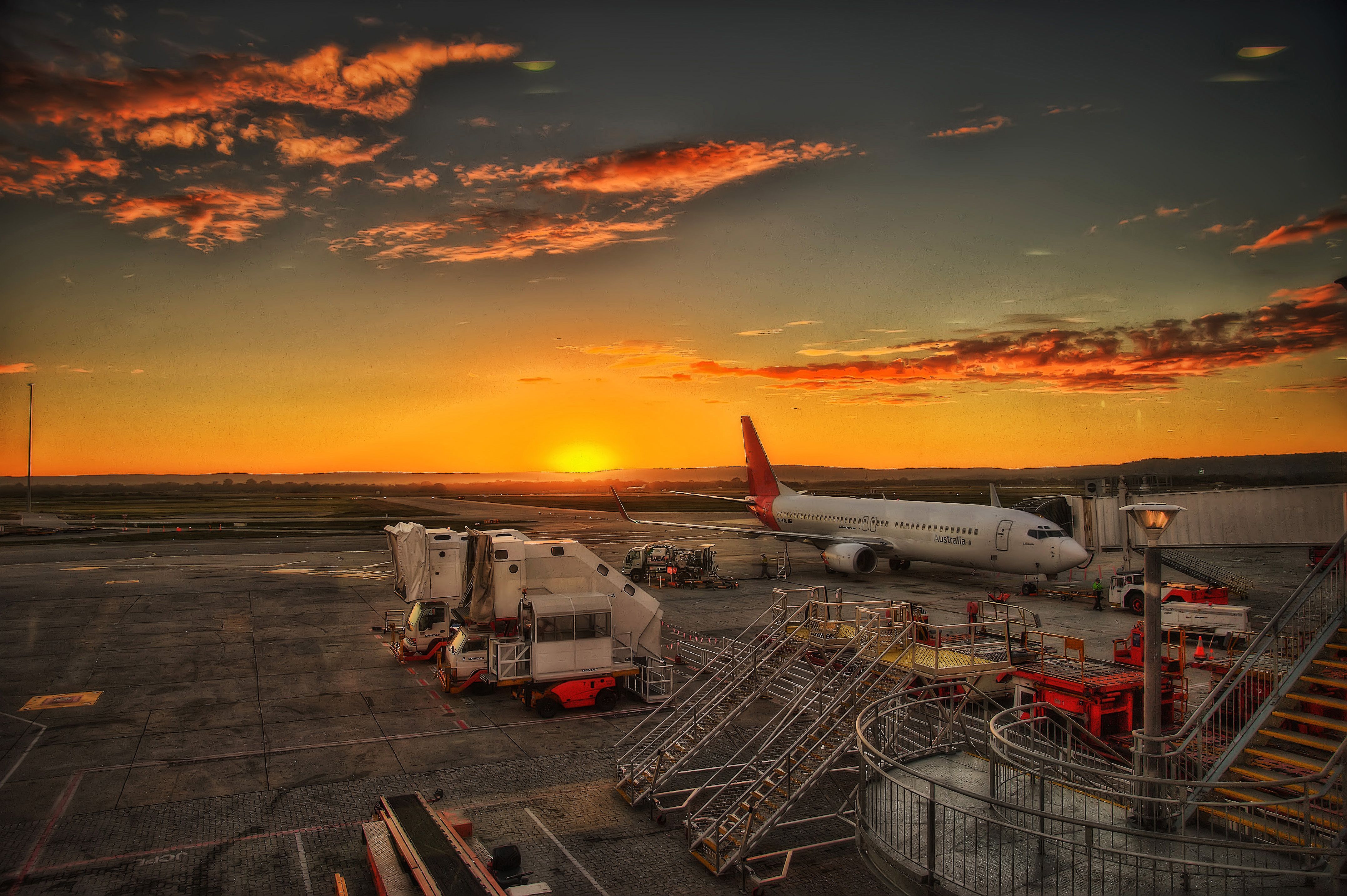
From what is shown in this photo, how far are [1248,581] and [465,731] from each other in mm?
39997

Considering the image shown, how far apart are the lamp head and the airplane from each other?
18677mm

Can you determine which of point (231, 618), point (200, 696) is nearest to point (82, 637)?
point (231, 618)

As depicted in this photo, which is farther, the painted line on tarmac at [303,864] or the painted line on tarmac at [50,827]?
the painted line on tarmac at [50,827]

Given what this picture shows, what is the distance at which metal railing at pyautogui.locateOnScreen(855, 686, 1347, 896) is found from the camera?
7293mm

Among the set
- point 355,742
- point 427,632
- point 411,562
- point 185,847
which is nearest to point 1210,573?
point 427,632

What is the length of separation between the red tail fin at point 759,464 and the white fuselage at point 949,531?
5.51 meters

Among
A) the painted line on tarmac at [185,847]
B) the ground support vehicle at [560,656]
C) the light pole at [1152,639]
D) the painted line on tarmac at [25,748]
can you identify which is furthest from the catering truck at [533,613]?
the light pole at [1152,639]

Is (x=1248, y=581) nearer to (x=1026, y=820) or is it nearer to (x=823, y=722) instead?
(x=823, y=722)

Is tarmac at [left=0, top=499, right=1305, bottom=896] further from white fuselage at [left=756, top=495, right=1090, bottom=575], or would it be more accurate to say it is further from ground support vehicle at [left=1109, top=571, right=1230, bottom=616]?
white fuselage at [left=756, top=495, right=1090, bottom=575]

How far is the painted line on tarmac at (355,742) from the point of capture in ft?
A: 57.0

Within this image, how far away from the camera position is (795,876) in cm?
1234

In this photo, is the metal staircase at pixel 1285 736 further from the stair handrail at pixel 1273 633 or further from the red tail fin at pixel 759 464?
the red tail fin at pixel 759 464

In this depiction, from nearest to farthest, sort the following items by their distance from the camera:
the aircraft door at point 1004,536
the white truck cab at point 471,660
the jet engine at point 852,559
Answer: the white truck cab at point 471,660
the aircraft door at point 1004,536
the jet engine at point 852,559

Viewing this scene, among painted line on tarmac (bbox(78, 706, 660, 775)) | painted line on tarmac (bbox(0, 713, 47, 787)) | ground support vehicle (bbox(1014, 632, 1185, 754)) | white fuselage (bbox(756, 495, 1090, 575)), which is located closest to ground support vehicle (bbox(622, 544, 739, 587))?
white fuselage (bbox(756, 495, 1090, 575))
